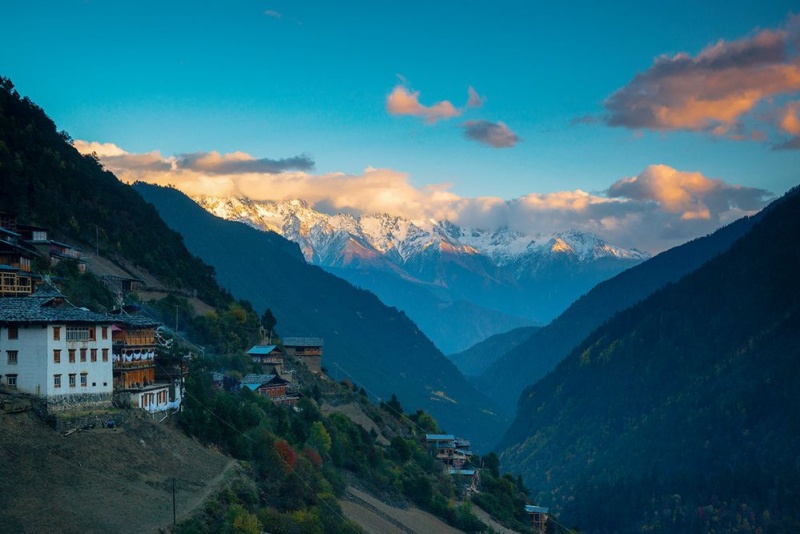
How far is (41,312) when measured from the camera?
63.2 m

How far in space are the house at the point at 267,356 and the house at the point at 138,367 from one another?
5321 cm

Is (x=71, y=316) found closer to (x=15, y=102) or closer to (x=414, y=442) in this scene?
(x=414, y=442)

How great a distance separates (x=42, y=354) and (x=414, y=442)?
3534 inches

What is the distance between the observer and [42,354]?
62.3 metres

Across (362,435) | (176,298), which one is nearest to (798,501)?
(362,435)

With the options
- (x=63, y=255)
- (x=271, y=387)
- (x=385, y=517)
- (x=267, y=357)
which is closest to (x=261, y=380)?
(x=271, y=387)

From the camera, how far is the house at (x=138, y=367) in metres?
71.6

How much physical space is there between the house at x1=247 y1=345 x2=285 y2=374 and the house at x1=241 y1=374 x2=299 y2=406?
13590 mm

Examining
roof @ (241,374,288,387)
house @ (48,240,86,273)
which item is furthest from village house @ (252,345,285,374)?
house @ (48,240,86,273)

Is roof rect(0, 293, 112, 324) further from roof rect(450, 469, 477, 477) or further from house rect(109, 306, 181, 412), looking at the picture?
roof rect(450, 469, 477, 477)

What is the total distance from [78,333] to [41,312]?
9.87 feet

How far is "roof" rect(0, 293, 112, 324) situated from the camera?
62219 mm

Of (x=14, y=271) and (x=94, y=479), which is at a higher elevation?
(x=14, y=271)

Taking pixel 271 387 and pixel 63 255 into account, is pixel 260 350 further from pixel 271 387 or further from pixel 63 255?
pixel 63 255
